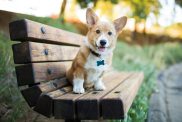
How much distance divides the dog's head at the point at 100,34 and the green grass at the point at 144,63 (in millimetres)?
1191

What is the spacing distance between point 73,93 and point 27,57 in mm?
657

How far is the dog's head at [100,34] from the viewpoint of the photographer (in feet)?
12.0

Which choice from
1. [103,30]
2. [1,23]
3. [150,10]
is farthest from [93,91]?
[150,10]

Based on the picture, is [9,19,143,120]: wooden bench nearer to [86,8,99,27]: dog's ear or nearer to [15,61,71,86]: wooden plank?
[15,61,71,86]: wooden plank

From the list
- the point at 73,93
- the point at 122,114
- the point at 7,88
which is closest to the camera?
the point at 122,114

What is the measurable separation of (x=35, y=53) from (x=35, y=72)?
0.19m

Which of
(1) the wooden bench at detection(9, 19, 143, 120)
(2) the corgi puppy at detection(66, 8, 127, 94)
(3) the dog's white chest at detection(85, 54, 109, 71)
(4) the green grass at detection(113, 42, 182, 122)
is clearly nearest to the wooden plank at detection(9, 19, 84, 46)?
(1) the wooden bench at detection(9, 19, 143, 120)

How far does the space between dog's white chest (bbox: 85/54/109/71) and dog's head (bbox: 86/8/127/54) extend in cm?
9

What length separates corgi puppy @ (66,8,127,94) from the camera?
3.70 m

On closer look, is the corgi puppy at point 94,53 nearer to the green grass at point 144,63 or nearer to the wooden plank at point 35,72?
the wooden plank at point 35,72

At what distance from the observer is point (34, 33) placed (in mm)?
3410

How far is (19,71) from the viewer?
331cm

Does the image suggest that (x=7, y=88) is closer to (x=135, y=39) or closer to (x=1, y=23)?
(x=1, y=23)

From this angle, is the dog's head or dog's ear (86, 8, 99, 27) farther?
dog's ear (86, 8, 99, 27)
